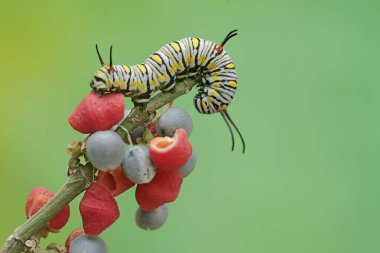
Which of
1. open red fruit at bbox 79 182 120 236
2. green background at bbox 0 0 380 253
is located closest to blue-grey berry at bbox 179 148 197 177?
open red fruit at bbox 79 182 120 236

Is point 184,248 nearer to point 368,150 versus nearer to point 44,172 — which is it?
point 44,172

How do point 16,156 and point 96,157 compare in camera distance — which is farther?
point 16,156

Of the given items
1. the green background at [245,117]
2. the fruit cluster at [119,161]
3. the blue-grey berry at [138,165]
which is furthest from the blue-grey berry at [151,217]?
the green background at [245,117]

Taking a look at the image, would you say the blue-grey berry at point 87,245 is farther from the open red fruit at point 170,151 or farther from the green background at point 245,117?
the green background at point 245,117

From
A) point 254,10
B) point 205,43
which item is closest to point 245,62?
point 254,10

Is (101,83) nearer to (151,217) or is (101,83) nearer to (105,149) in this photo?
(105,149)
